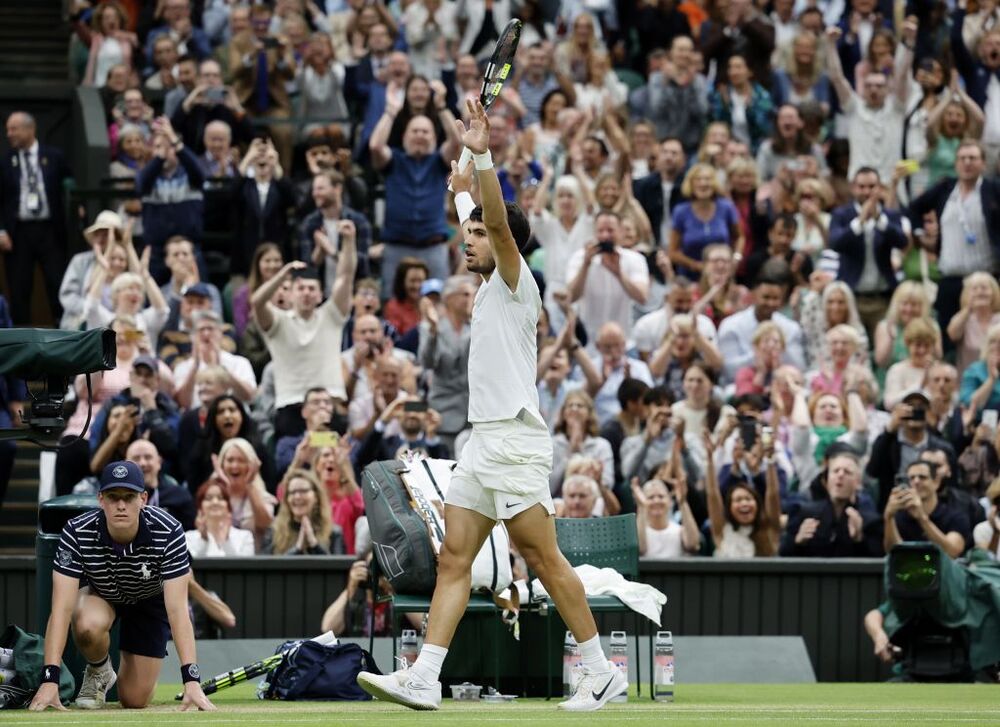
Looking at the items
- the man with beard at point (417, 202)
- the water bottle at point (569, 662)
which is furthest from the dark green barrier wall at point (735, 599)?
the man with beard at point (417, 202)

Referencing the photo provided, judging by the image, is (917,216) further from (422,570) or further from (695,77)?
(422,570)

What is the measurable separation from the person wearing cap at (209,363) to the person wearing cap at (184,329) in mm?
143

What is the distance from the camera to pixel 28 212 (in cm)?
1873

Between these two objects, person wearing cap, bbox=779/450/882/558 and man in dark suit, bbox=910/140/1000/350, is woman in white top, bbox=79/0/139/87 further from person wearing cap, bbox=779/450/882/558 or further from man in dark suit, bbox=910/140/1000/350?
person wearing cap, bbox=779/450/882/558

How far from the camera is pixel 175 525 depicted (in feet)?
33.4

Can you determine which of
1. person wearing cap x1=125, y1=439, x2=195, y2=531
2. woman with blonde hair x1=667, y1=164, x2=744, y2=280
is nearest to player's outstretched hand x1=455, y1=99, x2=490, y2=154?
person wearing cap x1=125, y1=439, x2=195, y2=531

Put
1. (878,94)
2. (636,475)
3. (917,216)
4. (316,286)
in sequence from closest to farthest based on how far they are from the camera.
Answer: (636,475) → (316,286) → (917,216) → (878,94)

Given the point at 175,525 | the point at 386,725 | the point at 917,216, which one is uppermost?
the point at 917,216

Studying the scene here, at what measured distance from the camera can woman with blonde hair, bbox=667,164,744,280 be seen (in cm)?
1847

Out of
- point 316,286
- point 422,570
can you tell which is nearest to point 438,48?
point 316,286

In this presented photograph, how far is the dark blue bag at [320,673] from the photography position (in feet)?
36.0

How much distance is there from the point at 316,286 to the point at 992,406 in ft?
16.6

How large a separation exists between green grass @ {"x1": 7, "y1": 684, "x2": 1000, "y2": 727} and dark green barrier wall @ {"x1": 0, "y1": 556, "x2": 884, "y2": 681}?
2.08 metres

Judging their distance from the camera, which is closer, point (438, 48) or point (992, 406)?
point (992, 406)
